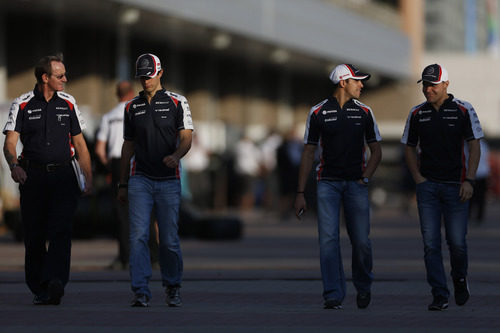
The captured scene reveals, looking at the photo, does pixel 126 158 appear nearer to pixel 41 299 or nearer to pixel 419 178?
pixel 41 299

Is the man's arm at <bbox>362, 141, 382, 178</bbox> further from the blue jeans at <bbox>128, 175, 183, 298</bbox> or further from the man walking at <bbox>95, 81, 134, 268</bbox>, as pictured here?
the man walking at <bbox>95, 81, 134, 268</bbox>

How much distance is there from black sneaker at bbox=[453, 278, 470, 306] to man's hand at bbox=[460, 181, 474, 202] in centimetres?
69

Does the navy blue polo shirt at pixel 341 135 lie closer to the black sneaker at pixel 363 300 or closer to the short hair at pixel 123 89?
the black sneaker at pixel 363 300

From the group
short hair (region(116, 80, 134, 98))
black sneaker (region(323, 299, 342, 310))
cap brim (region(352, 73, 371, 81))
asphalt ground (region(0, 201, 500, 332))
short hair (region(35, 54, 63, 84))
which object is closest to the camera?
asphalt ground (region(0, 201, 500, 332))

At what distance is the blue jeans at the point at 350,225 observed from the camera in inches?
398

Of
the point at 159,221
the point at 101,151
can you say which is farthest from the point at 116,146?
the point at 159,221

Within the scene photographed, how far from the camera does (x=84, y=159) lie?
10.5 m

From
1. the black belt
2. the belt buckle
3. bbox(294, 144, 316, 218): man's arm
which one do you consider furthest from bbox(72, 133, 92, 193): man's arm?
bbox(294, 144, 316, 218): man's arm

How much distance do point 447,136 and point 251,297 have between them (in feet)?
7.06

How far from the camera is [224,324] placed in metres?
8.94

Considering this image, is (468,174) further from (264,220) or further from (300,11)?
(300,11)

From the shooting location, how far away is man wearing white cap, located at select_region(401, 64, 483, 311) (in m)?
10.0

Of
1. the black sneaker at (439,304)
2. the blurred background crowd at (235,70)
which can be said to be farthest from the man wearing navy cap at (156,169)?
the blurred background crowd at (235,70)

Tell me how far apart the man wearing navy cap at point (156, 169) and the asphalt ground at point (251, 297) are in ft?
1.27
